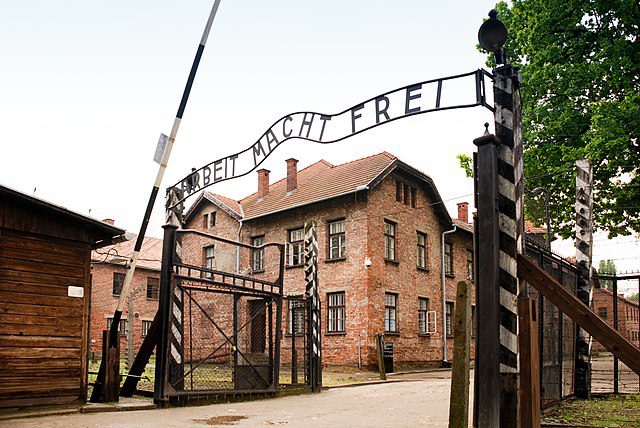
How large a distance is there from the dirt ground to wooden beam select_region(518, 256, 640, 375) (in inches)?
124

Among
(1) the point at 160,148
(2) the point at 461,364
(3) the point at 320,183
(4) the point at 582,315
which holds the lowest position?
(2) the point at 461,364

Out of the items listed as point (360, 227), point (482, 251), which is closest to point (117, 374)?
point (482, 251)

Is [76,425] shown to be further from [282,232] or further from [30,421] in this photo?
[282,232]

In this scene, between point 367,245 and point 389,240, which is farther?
point 389,240

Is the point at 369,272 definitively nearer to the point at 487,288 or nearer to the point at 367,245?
the point at 367,245

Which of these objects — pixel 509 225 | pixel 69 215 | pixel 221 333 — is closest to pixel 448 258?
pixel 221 333

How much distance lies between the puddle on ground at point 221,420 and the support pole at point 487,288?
413 cm

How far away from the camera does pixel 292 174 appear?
30438 mm

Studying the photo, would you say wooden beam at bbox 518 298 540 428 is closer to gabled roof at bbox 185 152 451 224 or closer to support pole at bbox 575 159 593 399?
support pole at bbox 575 159 593 399

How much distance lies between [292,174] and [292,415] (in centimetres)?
2139

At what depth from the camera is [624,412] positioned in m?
9.33

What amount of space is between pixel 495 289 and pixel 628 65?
18.1 meters

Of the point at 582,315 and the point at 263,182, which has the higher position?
the point at 263,182

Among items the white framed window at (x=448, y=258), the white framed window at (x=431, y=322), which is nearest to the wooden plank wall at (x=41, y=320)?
the white framed window at (x=431, y=322)
